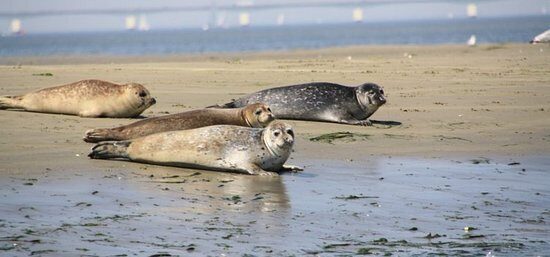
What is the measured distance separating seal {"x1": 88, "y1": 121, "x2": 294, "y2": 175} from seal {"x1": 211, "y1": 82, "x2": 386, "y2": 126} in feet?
9.58

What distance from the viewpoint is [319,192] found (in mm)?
7035

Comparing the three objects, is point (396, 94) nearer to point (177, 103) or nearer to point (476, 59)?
point (177, 103)

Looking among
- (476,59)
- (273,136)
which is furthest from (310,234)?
(476,59)

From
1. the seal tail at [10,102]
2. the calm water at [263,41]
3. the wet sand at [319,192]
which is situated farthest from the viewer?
the calm water at [263,41]

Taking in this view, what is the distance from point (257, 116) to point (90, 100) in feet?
7.50

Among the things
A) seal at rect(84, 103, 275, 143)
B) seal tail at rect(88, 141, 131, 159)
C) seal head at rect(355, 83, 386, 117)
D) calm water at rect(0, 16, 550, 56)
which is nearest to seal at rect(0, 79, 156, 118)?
seal at rect(84, 103, 275, 143)

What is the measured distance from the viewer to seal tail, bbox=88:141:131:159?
7.95 meters

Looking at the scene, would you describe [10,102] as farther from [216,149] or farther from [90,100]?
[216,149]

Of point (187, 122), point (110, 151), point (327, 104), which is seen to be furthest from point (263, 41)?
point (110, 151)

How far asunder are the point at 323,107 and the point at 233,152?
3.35m

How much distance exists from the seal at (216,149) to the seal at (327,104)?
A: 2.92 m

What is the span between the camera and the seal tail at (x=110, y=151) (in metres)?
7.95

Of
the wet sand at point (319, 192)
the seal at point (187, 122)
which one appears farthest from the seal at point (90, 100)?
the seal at point (187, 122)

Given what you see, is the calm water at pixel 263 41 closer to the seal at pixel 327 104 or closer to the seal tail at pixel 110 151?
the seal at pixel 327 104
